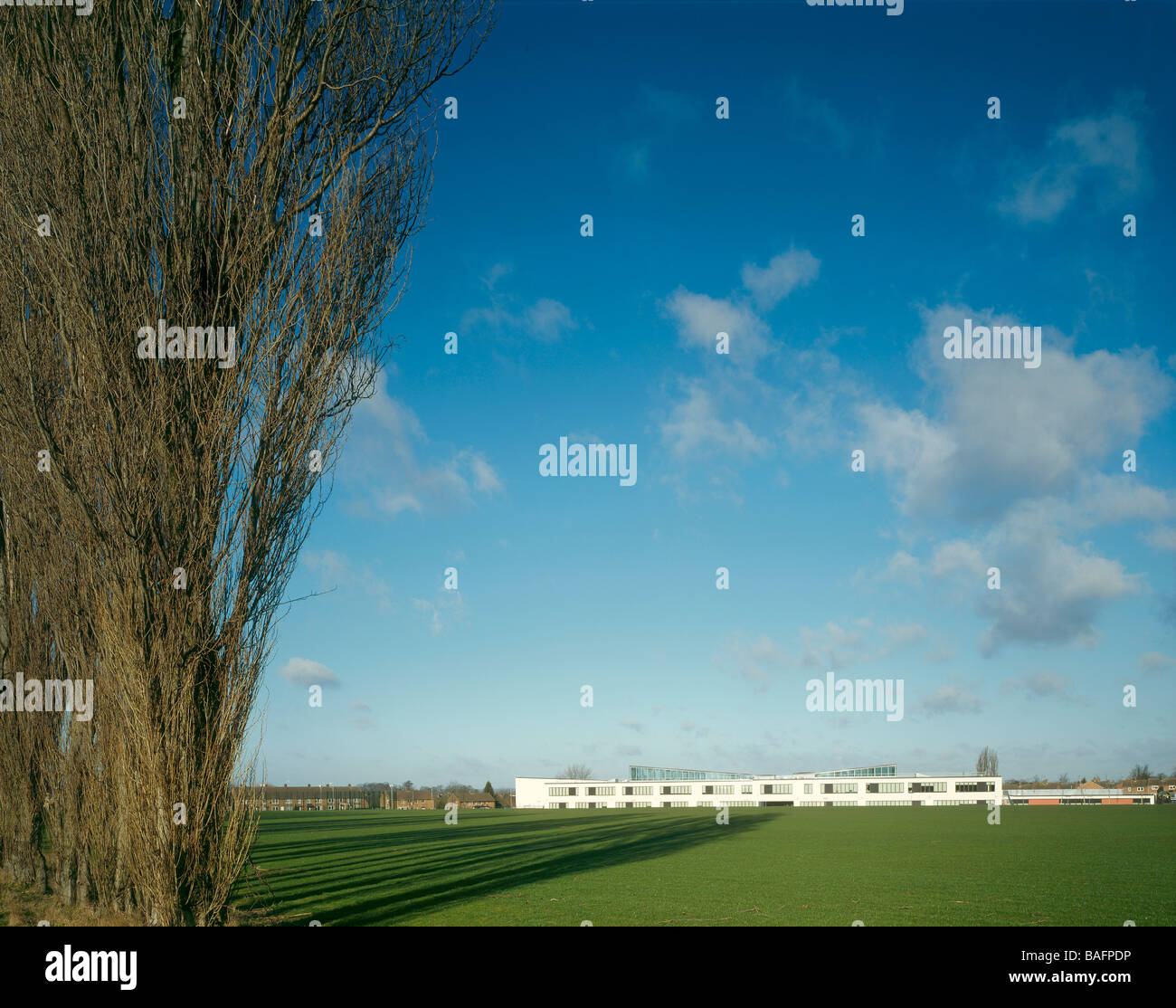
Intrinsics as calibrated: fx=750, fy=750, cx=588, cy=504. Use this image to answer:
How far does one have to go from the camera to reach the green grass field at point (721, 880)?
40.9 feet

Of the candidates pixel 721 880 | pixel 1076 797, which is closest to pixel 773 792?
pixel 1076 797

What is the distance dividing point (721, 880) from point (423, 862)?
352 inches

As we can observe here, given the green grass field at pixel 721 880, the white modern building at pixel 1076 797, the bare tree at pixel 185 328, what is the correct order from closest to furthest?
the bare tree at pixel 185 328 < the green grass field at pixel 721 880 < the white modern building at pixel 1076 797

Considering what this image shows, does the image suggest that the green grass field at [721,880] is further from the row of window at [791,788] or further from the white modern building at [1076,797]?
the white modern building at [1076,797]

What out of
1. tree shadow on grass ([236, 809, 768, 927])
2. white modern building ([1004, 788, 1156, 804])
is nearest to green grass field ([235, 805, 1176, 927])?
tree shadow on grass ([236, 809, 768, 927])

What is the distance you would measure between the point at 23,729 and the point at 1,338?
23.6 feet

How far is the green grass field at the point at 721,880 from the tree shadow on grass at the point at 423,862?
64mm

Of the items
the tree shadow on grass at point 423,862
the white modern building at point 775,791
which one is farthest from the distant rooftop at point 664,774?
the tree shadow on grass at point 423,862

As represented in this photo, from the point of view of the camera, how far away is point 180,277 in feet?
29.7

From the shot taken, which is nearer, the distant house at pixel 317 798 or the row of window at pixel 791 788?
the row of window at pixel 791 788
